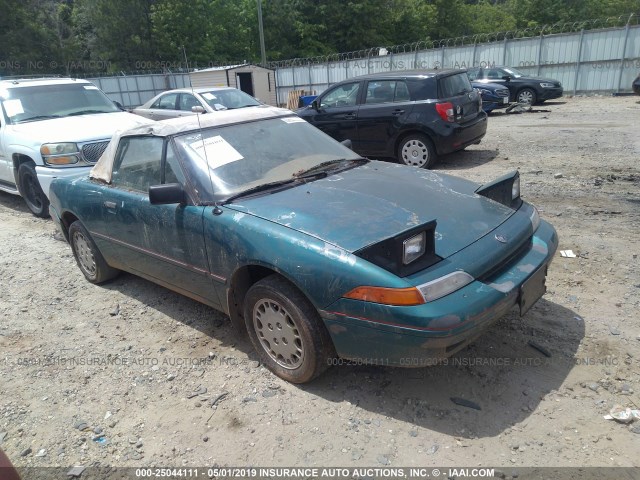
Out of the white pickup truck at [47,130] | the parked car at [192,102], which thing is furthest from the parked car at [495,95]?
the white pickup truck at [47,130]

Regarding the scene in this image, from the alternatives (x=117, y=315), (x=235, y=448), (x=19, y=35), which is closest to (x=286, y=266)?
(x=235, y=448)

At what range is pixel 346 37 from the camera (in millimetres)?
43000

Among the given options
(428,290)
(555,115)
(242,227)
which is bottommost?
(555,115)

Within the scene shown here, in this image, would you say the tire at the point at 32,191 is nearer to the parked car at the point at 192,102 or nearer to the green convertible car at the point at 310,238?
the green convertible car at the point at 310,238

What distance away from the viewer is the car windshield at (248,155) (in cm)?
342

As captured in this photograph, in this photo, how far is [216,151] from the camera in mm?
3568

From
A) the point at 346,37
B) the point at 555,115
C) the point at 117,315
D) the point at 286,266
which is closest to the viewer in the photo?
the point at 286,266

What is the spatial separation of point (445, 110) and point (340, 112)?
2062mm

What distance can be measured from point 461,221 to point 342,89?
7063 millimetres

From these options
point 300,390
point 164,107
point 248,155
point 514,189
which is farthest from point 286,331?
point 164,107

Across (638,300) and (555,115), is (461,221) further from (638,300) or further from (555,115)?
(555,115)

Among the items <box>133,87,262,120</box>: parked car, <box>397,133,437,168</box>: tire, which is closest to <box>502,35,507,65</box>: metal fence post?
<box>133,87,262,120</box>: parked car

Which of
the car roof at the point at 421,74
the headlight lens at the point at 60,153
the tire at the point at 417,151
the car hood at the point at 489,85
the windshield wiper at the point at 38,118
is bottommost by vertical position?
the tire at the point at 417,151

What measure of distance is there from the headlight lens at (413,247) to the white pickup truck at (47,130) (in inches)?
190
